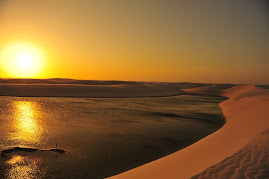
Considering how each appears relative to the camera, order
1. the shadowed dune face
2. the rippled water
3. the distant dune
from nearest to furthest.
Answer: the shadowed dune face < the rippled water < the distant dune

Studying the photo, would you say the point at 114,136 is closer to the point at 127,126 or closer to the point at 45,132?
the point at 127,126

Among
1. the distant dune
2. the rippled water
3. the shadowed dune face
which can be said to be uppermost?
the shadowed dune face

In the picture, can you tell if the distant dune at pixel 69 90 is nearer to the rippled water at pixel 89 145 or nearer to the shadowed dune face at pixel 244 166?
the rippled water at pixel 89 145

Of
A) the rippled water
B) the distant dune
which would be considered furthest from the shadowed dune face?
the distant dune

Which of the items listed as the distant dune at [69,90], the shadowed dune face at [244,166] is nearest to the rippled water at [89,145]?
the shadowed dune face at [244,166]

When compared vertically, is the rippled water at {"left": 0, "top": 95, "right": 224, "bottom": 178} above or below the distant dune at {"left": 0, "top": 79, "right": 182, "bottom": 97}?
above

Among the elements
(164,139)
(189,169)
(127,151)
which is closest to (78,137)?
(127,151)

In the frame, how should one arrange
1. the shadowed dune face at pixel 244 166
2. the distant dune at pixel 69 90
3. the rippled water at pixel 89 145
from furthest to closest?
the distant dune at pixel 69 90 → the rippled water at pixel 89 145 → the shadowed dune face at pixel 244 166

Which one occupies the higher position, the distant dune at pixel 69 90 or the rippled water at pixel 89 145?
the rippled water at pixel 89 145

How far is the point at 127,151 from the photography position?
5.91 meters

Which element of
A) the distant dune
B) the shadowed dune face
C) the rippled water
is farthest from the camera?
the distant dune

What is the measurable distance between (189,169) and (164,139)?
3.23 m

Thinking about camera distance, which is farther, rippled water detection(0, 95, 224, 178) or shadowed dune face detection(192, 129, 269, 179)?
rippled water detection(0, 95, 224, 178)

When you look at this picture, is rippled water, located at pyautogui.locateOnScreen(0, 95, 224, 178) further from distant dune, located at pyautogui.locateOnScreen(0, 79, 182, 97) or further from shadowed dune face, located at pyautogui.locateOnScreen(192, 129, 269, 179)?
distant dune, located at pyautogui.locateOnScreen(0, 79, 182, 97)
